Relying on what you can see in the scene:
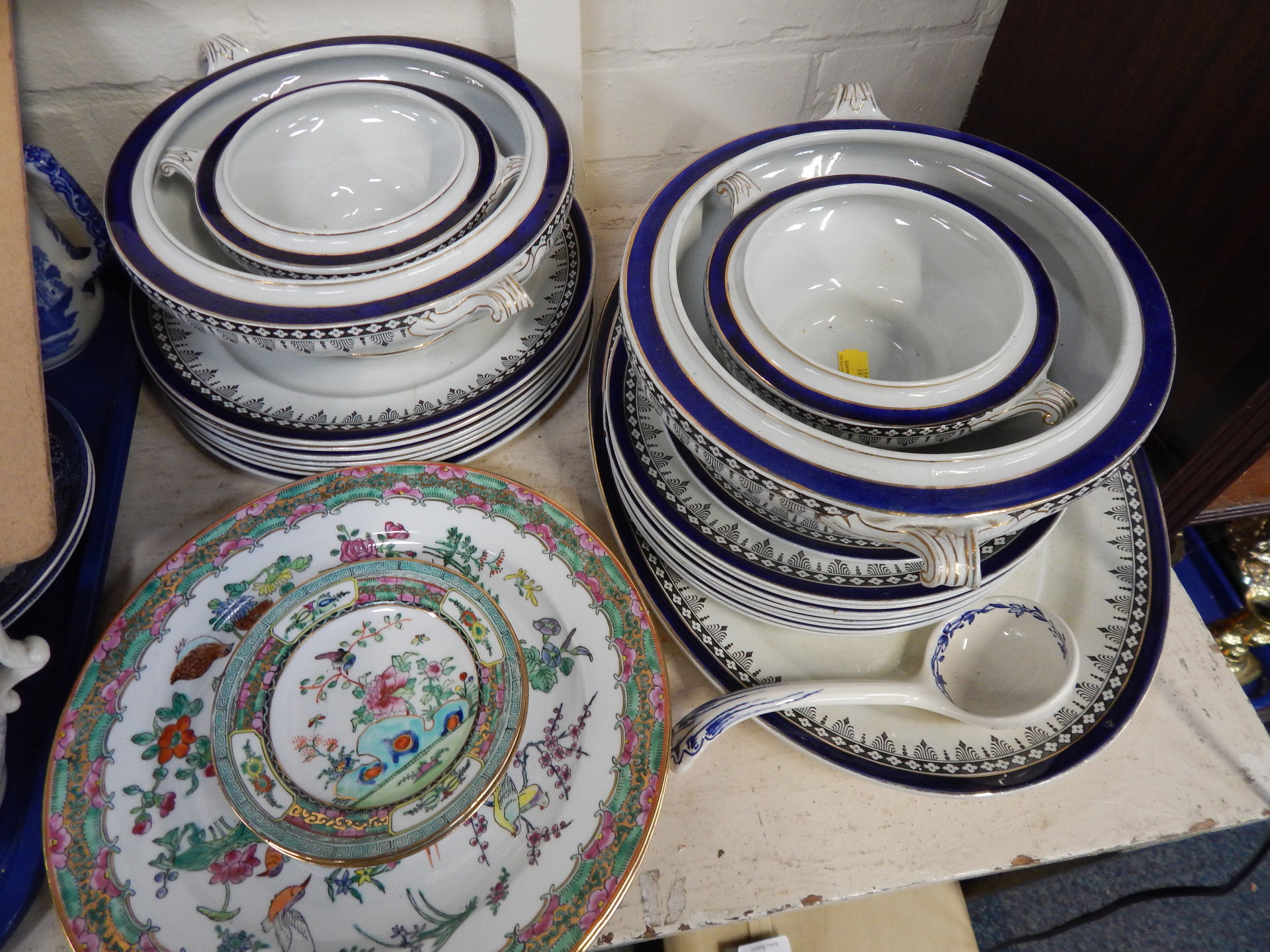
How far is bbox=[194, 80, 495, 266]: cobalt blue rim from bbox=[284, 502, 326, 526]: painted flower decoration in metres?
0.15

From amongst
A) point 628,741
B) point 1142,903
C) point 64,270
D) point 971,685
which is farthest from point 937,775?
point 1142,903

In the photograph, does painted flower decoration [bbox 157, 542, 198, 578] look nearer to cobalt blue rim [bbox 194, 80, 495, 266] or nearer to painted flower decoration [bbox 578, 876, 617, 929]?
cobalt blue rim [bbox 194, 80, 495, 266]

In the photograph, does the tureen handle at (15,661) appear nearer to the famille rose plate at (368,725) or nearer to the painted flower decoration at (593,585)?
the famille rose plate at (368,725)

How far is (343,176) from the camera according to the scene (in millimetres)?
583

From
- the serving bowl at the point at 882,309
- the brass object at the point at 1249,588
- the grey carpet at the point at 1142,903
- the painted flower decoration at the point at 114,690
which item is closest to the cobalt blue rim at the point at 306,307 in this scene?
the serving bowl at the point at 882,309

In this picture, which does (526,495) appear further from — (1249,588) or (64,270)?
(1249,588)

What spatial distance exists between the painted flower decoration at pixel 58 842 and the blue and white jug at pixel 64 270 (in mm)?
327

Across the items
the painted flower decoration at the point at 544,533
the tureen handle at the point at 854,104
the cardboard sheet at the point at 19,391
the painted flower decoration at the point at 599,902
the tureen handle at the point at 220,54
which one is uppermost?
the tureen handle at the point at 854,104

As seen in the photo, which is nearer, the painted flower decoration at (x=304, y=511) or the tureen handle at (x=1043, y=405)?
the tureen handle at (x=1043, y=405)

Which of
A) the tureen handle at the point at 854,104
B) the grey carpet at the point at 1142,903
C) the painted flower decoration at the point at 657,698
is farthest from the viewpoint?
the grey carpet at the point at 1142,903

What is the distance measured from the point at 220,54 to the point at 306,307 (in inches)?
11.9

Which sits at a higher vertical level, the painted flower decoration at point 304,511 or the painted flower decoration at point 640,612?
the painted flower decoration at point 640,612

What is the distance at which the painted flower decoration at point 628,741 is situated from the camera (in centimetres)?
42

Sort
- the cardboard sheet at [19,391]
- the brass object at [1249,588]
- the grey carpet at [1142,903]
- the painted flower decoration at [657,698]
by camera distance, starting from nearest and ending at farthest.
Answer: the cardboard sheet at [19,391]
the painted flower decoration at [657,698]
the brass object at [1249,588]
the grey carpet at [1142,903]
